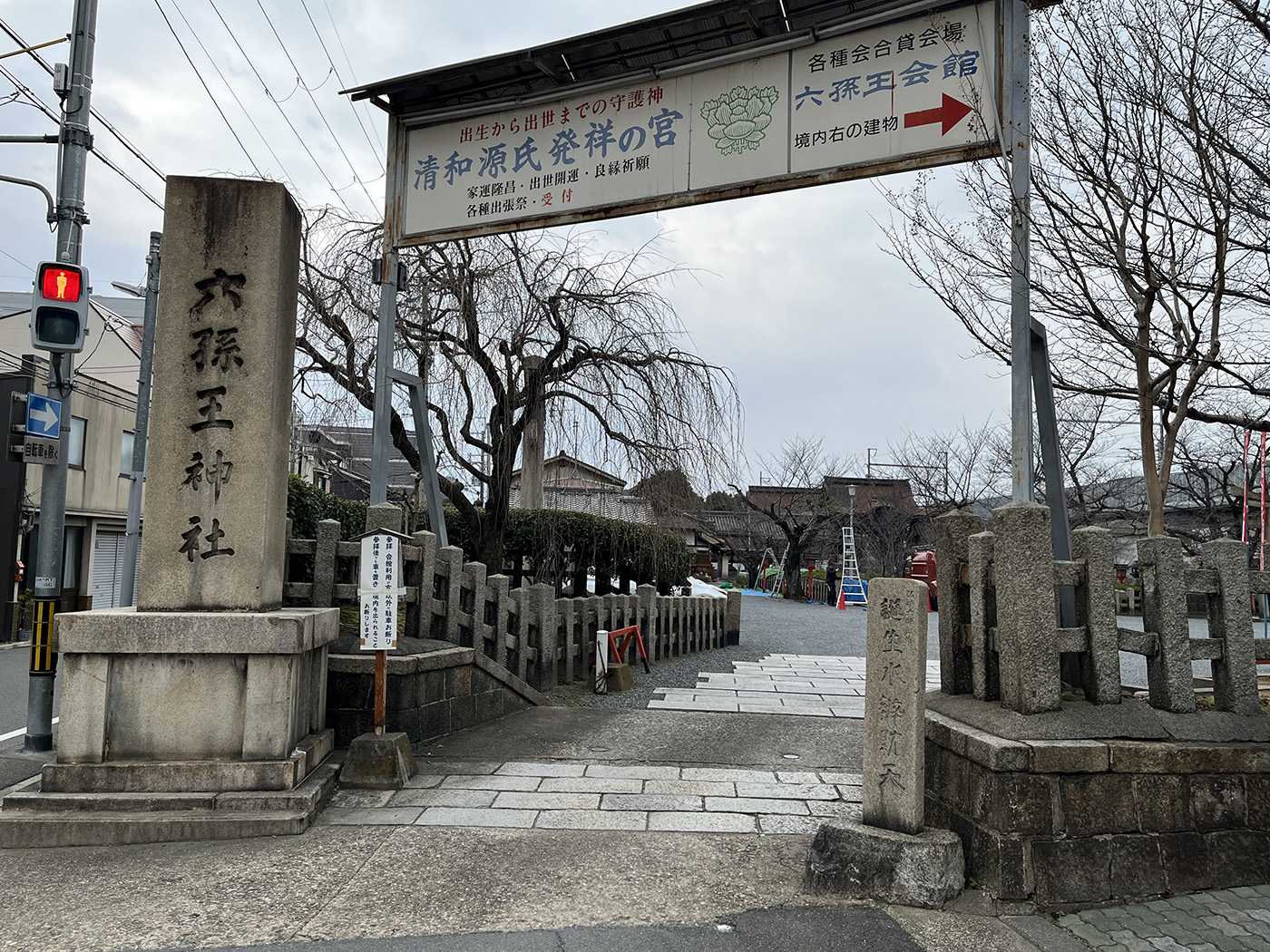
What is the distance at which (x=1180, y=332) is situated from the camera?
20.3 feet

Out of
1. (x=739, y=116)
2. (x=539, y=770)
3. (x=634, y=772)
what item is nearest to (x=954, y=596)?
(x=634, y=772)

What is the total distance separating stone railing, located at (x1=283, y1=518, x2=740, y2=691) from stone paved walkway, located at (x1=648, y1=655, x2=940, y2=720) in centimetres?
126

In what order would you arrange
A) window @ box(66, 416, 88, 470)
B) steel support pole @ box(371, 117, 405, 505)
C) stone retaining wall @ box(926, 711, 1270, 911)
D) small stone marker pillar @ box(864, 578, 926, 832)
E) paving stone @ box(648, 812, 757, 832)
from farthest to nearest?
1. window @ box(66, 416, 88, 470)
2. steel support pole @ box(371, 117, 405, 505)
3. paving stone @ box(648, 812, 757, 832)
4. small stone marker pillar @ box(864, 578, 926, 832)
5. stone retaining wall @ box(926, 711, 1270, 911)

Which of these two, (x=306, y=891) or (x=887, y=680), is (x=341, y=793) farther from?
(x=887, y=680)

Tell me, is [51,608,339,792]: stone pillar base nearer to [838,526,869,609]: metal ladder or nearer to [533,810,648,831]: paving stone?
[533,810,648,831]: paving stone

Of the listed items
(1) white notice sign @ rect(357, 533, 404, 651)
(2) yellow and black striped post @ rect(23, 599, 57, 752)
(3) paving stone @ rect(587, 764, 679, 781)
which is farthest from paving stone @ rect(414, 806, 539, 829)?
(2) yellow and black striped post @ rect(23, 599, 57, 752)

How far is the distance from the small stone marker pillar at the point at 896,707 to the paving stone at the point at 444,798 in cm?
260

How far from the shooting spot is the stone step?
16.3 ft

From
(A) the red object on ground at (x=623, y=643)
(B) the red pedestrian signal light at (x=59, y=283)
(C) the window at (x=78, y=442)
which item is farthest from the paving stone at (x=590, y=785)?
(C) the window at (x=78, y=442)

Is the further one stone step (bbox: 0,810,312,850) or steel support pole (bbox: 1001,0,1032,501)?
steel support pole (bbox: 1001,0,1032,501)

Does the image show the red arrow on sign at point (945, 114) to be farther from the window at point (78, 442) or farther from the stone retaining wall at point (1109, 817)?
the window at point (78, 442)

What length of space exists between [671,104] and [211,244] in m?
3.77

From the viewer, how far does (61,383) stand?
7711 millimetres

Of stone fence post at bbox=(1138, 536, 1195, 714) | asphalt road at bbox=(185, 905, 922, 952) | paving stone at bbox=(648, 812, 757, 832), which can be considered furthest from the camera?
paving stone at bbox=(648, 812, 757, 832)
